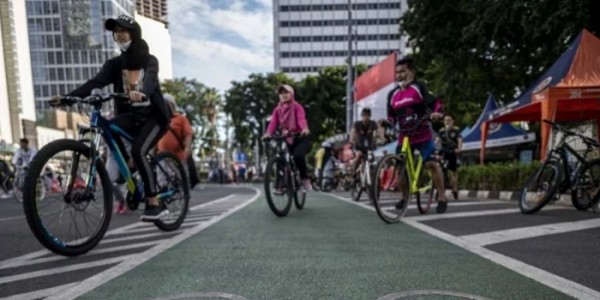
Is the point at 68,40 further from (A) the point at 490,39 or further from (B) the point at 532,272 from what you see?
(A) the point at 490,39

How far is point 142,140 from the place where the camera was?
133 inches

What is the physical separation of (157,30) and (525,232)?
12.1ft

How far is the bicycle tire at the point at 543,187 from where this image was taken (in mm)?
4461

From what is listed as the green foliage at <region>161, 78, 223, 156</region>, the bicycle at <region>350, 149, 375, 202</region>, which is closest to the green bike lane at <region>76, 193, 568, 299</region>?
the bicycle at <region>350, 149, 375, 202</region>

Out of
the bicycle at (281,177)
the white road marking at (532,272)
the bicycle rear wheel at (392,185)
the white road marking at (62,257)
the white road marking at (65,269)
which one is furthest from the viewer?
the bicycle at (281,177)

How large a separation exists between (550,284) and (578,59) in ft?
21.2

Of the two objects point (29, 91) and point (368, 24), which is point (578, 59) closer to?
point (29, 91)

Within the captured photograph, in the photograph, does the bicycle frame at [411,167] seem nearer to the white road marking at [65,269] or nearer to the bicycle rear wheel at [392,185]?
the bicycle rear wheel at [392,185]

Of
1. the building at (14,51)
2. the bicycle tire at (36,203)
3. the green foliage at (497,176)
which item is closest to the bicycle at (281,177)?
the bicycle tire at (36,203)

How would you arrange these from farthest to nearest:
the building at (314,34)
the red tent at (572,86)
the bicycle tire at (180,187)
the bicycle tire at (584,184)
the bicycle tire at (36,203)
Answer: the building at (314,34), the red tent at (572,86), the bicycle tire at (584,184), the bicycle tire at (180,187), the bicycle tire at (36,203)

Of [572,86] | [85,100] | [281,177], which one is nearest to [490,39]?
[572,86]

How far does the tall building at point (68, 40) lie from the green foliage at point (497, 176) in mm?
6764

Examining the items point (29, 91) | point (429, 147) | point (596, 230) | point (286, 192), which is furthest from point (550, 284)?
point (29, 91)

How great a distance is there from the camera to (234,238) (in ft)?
10.8
